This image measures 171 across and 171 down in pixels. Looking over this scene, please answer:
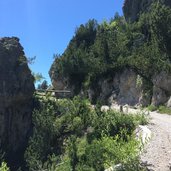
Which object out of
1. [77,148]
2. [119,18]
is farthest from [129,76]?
[119,18]

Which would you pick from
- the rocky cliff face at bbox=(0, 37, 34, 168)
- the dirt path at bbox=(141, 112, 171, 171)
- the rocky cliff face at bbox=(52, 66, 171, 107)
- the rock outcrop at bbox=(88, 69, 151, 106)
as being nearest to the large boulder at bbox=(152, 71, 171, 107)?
the rocky cliff face at bbox=(52, 66, 171, 107)

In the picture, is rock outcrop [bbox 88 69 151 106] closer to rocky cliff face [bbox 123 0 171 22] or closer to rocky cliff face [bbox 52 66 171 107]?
rocky cliff face [bbox 52 66 171 107]

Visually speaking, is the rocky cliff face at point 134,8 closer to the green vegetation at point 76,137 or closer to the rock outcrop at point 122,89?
the rock outcrop at point 122,89

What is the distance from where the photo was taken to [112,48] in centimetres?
4916

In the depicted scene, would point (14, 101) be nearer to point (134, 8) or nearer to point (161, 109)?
point (161, 109)

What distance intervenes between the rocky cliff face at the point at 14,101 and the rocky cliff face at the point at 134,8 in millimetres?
31117

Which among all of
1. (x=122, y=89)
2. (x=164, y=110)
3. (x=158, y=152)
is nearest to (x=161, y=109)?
(x=164, y=110)

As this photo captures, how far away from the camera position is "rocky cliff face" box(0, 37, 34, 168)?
37219 millimetres

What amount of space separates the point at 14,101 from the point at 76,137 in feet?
45.2

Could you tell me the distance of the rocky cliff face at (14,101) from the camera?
37.2m

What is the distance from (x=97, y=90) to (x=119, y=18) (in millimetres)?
32123

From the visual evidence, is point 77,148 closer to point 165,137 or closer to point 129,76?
point 165,137

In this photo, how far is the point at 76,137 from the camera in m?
26.8

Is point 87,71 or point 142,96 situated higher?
point 87,71
